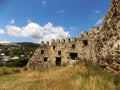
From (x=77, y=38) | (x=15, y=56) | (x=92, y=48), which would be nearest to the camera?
(x=92, y=48)

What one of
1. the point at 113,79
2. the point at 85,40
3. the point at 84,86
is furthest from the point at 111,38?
the point at 85,40

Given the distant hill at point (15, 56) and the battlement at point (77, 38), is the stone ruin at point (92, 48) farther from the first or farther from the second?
the distant hill at point (15, 56)

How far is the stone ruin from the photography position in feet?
22.7

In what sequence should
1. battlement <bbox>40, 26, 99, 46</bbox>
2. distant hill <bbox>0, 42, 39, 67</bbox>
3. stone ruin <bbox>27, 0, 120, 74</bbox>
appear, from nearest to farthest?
stone ruin <bbox>27, 0, 120, 74</bbox>, battlement <bbox>40, 26, 99, 46</bbox>, distant hill <bbox>0, 42, 39, 67</bbox>

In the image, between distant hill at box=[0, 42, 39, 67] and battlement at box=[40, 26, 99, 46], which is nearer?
battlement at box=[40, 26, 99, 46]

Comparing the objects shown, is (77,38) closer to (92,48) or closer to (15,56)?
(92,48)

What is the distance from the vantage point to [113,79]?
6.52 meters

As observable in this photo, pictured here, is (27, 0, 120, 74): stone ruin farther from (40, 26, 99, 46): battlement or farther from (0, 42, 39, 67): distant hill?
(0, 42, 39, 67): distant hill

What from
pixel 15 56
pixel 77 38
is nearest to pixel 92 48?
pixel 77 38

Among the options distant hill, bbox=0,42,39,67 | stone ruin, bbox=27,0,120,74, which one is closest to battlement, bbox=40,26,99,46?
stone ruin, bbox=27,0,120,74

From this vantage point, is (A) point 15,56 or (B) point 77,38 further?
(A) point 15,56

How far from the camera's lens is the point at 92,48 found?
65.1 feet

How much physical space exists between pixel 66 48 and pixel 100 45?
17.9 meters

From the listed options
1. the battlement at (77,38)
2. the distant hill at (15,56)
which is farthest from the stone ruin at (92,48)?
the distant hill at (15,56)
